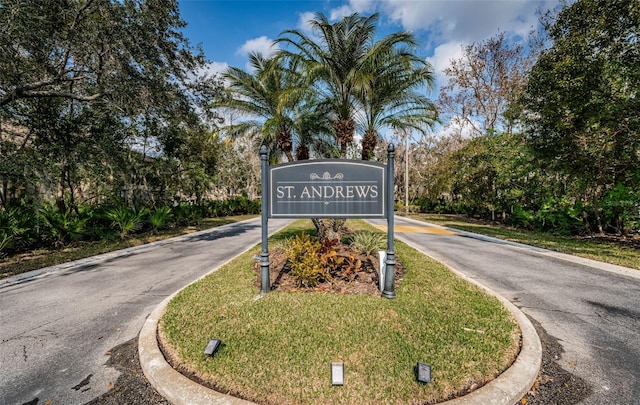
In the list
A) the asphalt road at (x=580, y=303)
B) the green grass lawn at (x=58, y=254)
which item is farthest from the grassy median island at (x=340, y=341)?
the green grass lawn at (x=58, y=254)

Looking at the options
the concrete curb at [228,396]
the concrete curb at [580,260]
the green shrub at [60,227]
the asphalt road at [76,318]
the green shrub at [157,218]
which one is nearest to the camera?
the concrete curb at [228,396]

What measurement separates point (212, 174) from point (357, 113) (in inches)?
505

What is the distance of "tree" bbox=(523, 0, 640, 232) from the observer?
760 cm

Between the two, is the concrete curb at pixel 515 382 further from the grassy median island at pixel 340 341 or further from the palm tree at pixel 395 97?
the palm tree at pixel 395 97

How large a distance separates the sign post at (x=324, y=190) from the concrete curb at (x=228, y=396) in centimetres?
180

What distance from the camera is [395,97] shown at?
7.75 metres

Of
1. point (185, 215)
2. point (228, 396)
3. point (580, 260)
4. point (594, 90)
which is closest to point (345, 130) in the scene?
point (228, 396)

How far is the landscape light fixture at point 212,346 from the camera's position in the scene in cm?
268

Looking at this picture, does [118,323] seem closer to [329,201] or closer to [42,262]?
[329,201]

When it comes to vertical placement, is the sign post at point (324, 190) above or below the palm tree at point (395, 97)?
below

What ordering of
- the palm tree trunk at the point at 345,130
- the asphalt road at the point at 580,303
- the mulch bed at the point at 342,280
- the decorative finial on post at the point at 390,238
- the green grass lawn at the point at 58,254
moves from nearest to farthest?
the asphalt road at the point at 580,303, the decorative finial on post at the point at 390,238, the mulch bed at the point at 342,280, the green grass lawn at the point at 58,254, the palm tree trunk at the point at 345,130

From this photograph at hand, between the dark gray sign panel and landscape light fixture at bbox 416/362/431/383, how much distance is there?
2297 mm

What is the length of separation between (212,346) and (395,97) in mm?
7550

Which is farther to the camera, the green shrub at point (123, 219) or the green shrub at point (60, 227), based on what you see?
the green shrub at point (123, 219)
